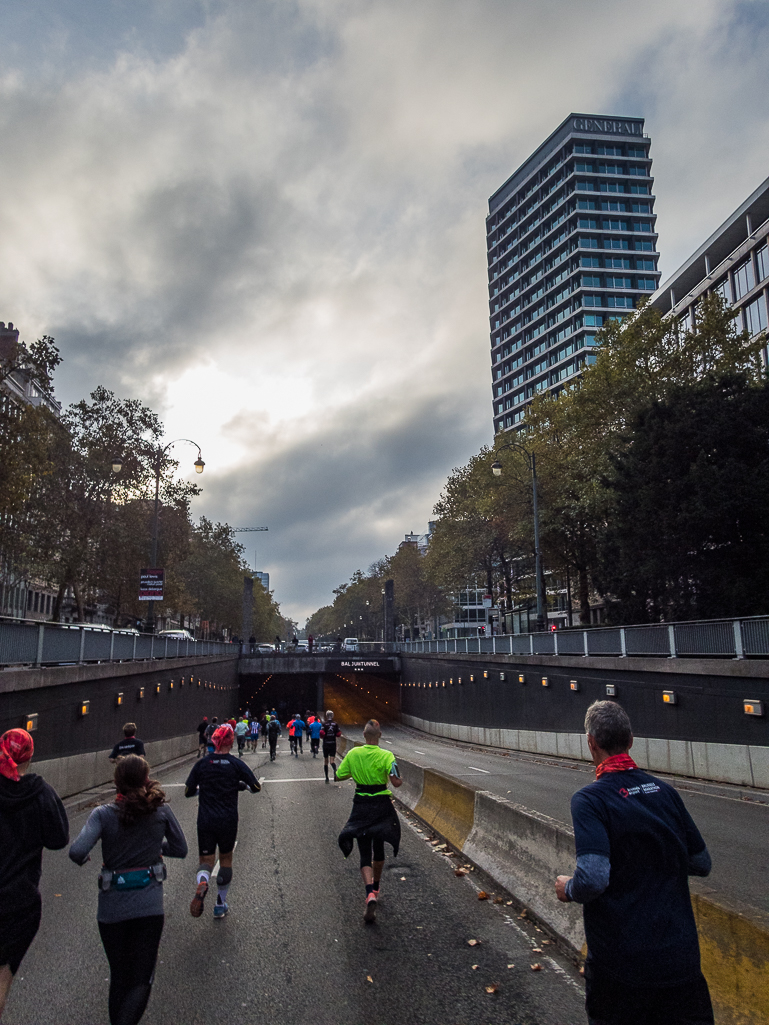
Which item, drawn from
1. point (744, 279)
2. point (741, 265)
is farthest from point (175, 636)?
point (741, 265)

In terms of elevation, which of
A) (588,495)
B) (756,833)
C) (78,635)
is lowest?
(756,833)

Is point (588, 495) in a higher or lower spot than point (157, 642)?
higher

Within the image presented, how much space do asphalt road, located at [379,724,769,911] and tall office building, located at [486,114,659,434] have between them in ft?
268

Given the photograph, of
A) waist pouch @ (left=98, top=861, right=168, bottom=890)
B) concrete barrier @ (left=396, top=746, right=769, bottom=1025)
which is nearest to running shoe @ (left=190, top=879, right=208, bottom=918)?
waist pouch @ (left=98, top=861, right=168, bottom=890)

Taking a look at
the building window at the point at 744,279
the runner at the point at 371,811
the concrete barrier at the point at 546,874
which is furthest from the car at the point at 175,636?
the building window at the point at 744,279

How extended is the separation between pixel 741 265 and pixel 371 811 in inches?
2111

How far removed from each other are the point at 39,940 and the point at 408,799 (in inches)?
308

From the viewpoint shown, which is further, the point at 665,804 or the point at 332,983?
the point at 332,983

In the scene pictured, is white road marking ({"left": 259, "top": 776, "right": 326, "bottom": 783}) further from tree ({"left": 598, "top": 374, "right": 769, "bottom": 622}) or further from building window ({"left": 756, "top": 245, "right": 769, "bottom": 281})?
building window ({"left": 756, "top": 245, "right": 769, "bottom": 281})

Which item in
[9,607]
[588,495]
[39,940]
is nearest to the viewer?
[39,940]

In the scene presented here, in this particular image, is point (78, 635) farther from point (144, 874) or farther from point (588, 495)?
point (588, 495)

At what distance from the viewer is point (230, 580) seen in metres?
84.7

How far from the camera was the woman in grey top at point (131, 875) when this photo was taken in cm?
433

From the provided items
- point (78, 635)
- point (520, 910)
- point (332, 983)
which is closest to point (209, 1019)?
point (332, 983)
